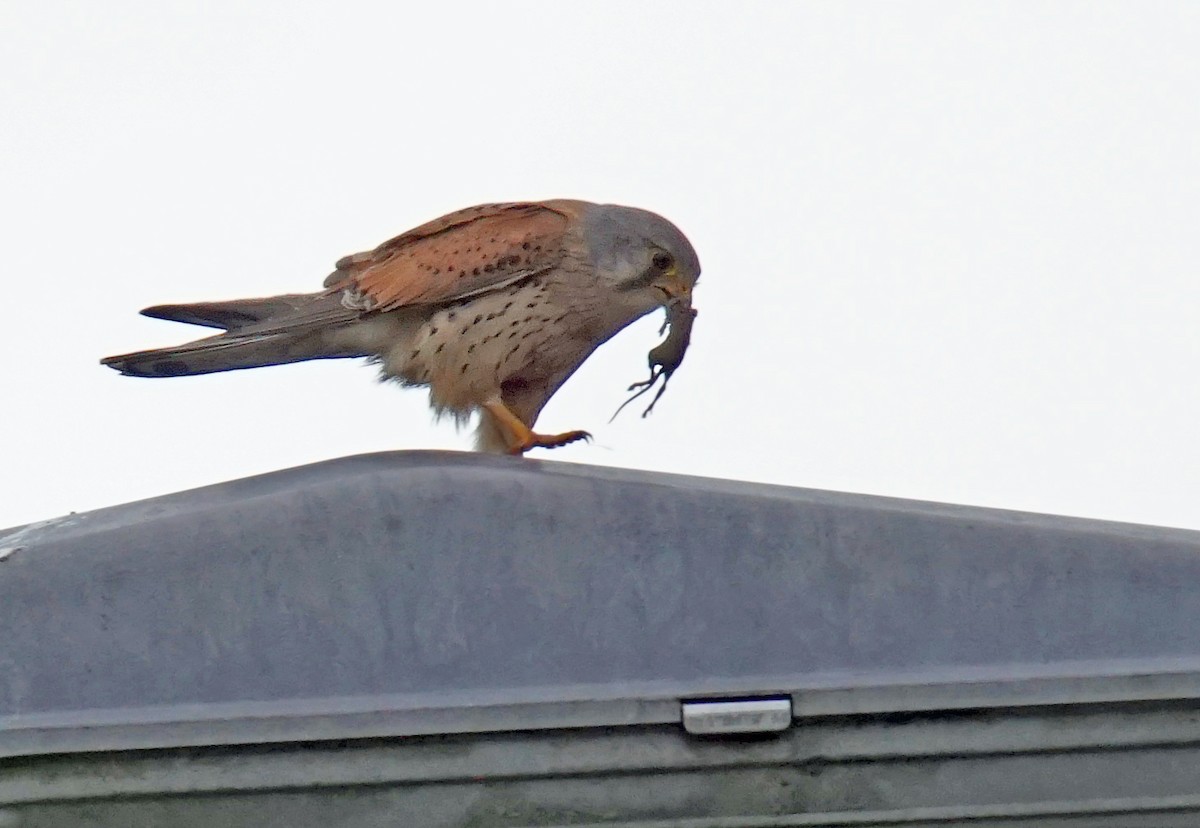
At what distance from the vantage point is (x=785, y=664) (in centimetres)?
194

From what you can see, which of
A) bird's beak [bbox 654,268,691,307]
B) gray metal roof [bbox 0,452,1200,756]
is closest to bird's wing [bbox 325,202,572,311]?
bird's beak [bbox 654,268,691,307]

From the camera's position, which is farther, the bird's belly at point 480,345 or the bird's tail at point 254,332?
the bird's belly at point 480,345

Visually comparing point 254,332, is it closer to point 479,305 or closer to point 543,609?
point 479,305

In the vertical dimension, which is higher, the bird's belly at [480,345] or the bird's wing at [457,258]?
the bird's wing at [457,258]

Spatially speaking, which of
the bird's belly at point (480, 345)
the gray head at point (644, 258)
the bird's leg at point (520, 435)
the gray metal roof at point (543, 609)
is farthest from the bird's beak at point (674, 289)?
the gray metal roof at point (543, 609)

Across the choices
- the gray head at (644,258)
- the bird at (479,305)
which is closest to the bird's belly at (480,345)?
the bird at (479,305)

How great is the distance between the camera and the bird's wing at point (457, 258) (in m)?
3.82

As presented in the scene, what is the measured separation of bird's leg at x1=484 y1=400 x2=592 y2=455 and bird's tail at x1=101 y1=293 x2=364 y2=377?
15.7 inches

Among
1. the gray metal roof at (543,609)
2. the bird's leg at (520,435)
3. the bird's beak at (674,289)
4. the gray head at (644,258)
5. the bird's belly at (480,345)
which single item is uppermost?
the gray head at (644,258)

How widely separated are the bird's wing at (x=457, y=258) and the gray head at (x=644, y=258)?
117 millimetres

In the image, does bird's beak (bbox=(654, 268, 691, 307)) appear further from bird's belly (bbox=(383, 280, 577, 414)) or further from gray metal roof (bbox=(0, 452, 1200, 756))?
gray metal roof (bbox=(0, 452, 1200, 756))

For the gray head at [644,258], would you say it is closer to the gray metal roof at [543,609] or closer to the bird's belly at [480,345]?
the bird's belly at [480,345]

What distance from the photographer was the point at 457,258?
12.6ft

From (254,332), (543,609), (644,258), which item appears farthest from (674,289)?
(543,609)
